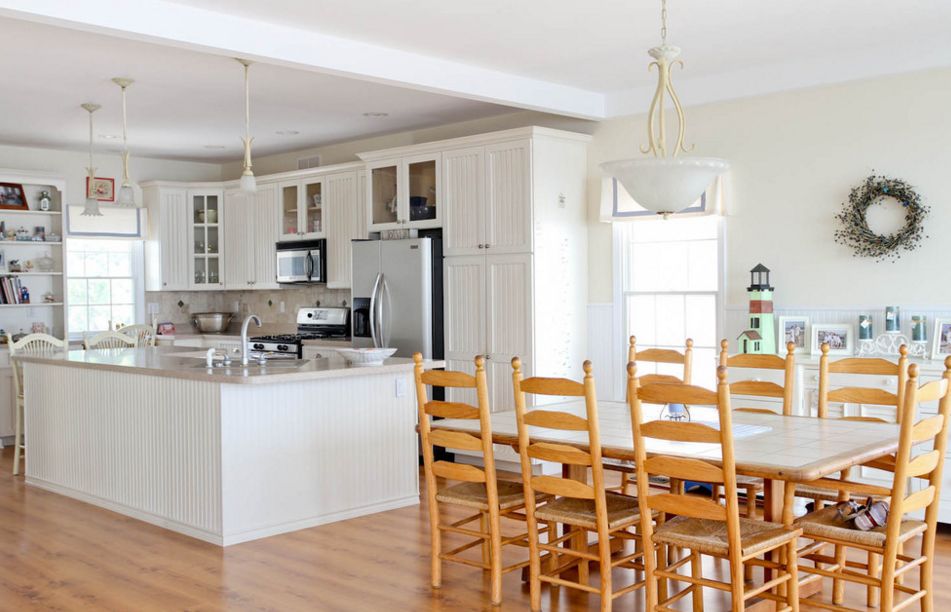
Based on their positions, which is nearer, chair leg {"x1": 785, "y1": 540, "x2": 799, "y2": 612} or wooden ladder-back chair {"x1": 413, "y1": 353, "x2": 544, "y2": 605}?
chair leg {"x1": 785, "y1": 540, "x2": 799, "y2": 612}

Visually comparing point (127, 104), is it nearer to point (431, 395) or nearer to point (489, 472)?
point (431, 395)

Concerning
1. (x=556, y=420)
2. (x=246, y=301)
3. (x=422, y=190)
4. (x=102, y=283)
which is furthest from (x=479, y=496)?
(x=102, y=283)

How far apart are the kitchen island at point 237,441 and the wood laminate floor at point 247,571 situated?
0.14 meters

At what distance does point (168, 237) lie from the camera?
9.30 metres

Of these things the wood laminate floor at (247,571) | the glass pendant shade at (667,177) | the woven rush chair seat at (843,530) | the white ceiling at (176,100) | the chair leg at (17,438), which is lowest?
the wood laminate floor at (247,571)

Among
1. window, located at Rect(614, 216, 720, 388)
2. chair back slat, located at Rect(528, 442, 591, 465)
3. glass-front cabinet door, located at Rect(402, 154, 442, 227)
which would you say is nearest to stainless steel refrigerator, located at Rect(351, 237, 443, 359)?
glass-front cabinet door, located at Rect(402, 154, 442, 227)

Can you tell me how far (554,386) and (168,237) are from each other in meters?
6.63

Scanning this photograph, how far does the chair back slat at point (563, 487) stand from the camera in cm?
353

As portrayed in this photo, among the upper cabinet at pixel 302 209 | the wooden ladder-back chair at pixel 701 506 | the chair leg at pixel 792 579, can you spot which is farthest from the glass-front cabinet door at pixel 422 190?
the chair leg at pixel 792 579

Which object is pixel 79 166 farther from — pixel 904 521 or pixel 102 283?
pixel 904 521

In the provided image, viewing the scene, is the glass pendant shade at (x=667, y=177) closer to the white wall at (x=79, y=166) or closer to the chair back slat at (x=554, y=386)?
the chair back slat at (x=554, y=386)

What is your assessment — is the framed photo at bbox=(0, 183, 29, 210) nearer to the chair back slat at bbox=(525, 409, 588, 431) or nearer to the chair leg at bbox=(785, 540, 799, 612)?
the chair back slat at bbox=(525, 409, 588, 431)

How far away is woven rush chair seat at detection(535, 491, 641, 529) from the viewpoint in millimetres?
3566

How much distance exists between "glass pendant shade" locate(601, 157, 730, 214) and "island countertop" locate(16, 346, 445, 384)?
2.21 meters
